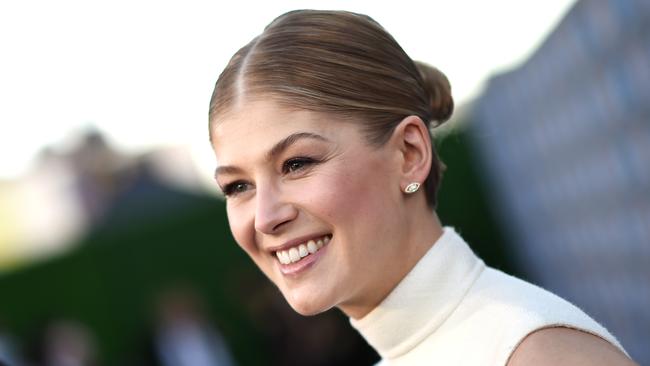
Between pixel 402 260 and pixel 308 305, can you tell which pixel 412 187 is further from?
pixel 308 305

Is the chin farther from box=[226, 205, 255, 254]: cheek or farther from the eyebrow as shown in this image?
the eyebrow

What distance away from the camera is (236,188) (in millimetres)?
2123

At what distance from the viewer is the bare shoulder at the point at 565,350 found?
1.74 metres

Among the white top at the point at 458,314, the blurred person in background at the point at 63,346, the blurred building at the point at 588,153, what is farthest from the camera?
the blurred person in background at the point at 63,346

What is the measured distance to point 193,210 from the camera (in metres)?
12.3

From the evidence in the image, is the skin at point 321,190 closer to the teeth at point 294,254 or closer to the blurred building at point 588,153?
the teeth at point 294,254

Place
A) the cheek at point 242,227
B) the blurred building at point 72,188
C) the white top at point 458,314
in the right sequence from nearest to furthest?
the white top at point 458,314, the cheek at point 242,227, the blurred building at point 72,188

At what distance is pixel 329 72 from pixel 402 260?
425 mm

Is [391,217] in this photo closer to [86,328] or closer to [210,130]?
[210,130]

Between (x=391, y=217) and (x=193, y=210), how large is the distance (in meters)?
10.4

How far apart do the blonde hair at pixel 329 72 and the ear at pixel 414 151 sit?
28mm

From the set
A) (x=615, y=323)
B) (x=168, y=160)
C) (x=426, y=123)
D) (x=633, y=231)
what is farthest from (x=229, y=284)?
(x=168, y=160)

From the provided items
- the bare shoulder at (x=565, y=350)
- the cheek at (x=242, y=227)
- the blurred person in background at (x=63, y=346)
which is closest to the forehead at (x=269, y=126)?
the cheek at (x=242, y=227)

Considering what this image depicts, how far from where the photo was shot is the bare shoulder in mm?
1735
